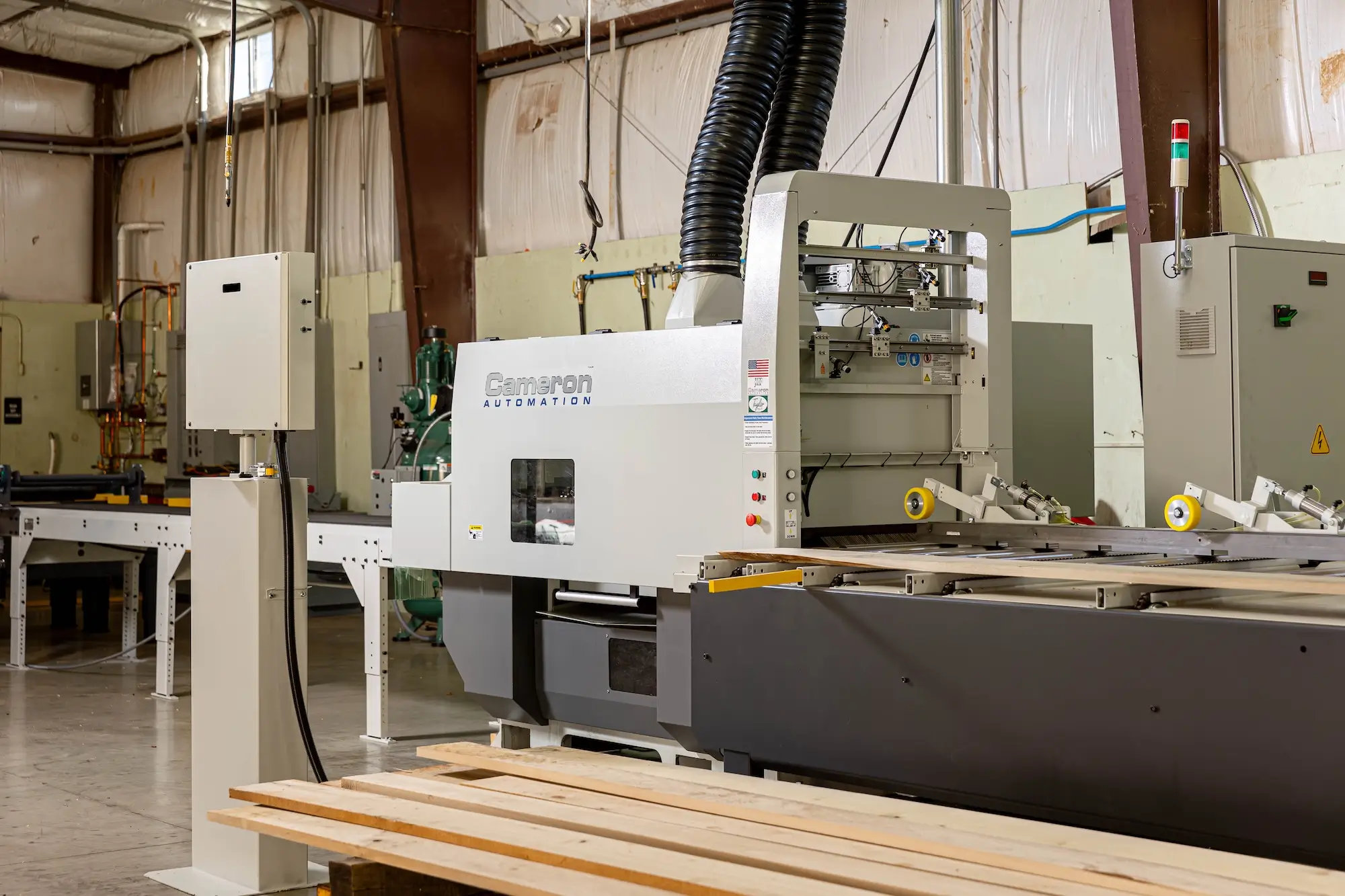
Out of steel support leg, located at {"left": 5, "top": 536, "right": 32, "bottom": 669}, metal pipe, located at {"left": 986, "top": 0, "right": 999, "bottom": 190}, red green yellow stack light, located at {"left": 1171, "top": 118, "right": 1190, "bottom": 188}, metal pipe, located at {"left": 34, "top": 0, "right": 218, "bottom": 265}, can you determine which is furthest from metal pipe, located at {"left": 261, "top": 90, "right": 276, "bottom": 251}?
red green yellow stack light, located at {"left": 1171, "top": 118, "right": 1190, "bottom": 188}

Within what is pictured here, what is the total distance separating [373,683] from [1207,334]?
3.13 m

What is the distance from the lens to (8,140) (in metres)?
10.7

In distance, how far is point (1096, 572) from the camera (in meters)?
2.52

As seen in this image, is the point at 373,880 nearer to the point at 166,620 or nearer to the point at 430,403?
the point at 166,620

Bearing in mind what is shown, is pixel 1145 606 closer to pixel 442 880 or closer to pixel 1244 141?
pixel 442 880

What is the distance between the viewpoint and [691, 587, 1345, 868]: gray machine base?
2.22 meters

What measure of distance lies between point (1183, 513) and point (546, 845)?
165 cm

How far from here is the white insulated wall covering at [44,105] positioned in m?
10.7

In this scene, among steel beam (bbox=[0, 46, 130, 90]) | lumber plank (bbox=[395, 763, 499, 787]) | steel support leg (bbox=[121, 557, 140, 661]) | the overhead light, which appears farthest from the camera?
steel beam (bbox=[0, 46, 130, 90])

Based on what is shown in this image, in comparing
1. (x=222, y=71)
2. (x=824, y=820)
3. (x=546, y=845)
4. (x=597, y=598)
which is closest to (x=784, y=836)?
(x=824, y=820)

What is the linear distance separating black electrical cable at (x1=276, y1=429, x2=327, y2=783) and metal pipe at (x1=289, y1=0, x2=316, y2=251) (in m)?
6.04

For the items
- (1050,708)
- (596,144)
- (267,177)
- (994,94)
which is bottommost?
(1050,708)

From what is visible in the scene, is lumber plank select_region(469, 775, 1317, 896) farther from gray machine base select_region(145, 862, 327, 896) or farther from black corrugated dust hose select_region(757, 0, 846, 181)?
black corrugated dust hose select_region(757, 0, 846, 181)

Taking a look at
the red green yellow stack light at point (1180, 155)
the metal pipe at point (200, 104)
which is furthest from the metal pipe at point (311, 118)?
the red green yellow stack light at point (1180, 155)
